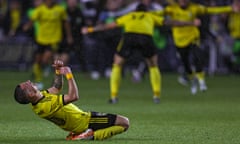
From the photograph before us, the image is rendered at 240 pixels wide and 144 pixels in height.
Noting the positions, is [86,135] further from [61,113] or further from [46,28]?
[46,28]

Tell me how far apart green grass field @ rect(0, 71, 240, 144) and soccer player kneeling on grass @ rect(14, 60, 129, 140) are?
207mm

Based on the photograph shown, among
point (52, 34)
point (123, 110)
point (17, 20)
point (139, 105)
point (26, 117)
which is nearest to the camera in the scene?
point (26, 117)

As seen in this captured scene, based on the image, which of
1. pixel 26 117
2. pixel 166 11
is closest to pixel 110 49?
pixel 166 11

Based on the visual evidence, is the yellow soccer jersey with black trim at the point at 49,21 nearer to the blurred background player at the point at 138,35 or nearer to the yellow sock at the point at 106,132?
the blurred background player at the point at 138,35

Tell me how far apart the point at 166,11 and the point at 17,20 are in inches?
519

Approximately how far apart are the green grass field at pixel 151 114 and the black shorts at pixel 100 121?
0.76 feet

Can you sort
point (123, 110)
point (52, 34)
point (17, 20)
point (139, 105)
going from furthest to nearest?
point (17, 20)
point (52, 34)
point (139, 105)
point (123, 110)

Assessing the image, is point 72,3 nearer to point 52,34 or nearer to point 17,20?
point 52,34

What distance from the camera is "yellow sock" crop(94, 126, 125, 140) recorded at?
40.2 feet

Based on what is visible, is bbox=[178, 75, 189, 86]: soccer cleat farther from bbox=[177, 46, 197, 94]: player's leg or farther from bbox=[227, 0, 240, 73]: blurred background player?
bbox=[227, 0, 240, 73]: blurred background player

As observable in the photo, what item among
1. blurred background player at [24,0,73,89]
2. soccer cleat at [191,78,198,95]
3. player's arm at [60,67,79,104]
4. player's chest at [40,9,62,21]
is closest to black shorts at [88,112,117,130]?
player's arm at [60,67,79,104]

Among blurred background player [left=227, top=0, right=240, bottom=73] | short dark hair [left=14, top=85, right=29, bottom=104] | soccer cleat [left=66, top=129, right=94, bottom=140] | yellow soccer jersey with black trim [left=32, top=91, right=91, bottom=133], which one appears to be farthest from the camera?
blurred background player [left=227, top=0, right=240, bottom=73]

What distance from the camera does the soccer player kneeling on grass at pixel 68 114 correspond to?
1188cm

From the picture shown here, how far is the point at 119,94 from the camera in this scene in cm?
2291
